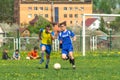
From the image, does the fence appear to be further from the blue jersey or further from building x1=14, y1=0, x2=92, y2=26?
building x1=14, y1=0, x2=92, y2=26

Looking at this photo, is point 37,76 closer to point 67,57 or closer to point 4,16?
point 67,57

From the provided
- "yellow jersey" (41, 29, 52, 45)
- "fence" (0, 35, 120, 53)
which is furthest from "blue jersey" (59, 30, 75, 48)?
"fence" (0, 35, 120, 53)

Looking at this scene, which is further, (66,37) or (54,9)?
(54,9)

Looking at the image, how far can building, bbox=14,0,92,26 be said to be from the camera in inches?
5758

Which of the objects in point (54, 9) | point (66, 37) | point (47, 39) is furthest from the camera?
point (54, 9)

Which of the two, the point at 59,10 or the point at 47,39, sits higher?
the point at 59,10

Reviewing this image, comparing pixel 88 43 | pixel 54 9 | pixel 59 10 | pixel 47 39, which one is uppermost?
pixel 54 9

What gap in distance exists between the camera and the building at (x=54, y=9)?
146m

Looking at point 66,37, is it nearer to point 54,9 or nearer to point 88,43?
point 88,43

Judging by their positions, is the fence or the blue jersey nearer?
the blue jersey

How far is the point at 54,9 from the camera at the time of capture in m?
148

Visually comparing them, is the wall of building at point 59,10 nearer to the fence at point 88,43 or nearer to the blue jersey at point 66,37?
the fence at point 88,43

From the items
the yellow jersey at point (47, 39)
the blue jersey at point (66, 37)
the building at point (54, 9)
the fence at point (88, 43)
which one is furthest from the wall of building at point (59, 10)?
the blue jersey at point (66, 37)

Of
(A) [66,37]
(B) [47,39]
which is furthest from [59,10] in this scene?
(A) [66,37]
